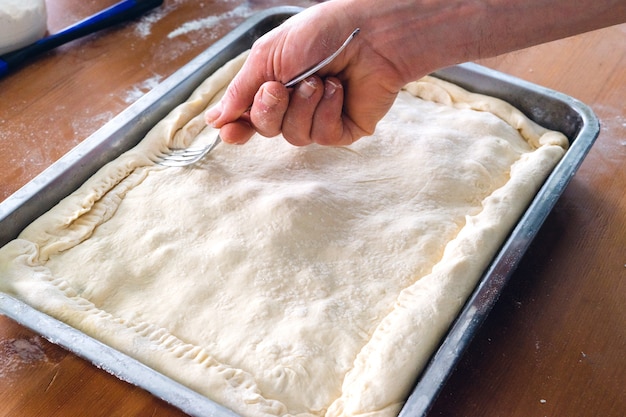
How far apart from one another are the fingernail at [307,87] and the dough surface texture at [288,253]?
198mm

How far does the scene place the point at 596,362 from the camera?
3.91ft

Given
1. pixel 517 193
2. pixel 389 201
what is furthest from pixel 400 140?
pixel 517 193

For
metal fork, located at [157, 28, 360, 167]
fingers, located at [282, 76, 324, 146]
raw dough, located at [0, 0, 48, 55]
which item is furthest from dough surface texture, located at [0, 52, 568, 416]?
raw dough, located at [0, 0, 48, 55]

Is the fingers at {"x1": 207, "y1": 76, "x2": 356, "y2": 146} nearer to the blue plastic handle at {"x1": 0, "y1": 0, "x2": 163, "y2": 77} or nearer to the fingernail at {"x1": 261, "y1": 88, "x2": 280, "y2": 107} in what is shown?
the fingernail at {"x1": 261, "y1": 88, "x2": 280, "y2": 107}

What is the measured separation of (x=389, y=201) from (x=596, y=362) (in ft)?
1.69

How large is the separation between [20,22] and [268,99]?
96 centimetres

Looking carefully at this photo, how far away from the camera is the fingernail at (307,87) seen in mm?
1319

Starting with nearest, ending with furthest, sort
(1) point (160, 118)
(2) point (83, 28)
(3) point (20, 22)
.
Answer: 1. (1) point (160, 118)
2. (3) point (20, 22)
3. (2) point (83, 28)

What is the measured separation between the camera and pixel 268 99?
51.3 inches

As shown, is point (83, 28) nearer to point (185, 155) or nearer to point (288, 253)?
point (185, 155)

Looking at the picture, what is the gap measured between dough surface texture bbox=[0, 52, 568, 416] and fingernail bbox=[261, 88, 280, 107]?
0.19 meters

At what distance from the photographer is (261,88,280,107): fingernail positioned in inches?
51.1

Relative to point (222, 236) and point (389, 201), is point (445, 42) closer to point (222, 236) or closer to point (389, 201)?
point (389, 201)

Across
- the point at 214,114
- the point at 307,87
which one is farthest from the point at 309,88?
the point at 214,114
